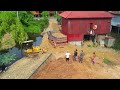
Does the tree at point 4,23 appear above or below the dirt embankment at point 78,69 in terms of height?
above

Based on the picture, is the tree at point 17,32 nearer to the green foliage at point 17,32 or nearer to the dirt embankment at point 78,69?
the green foliage at point 17,32

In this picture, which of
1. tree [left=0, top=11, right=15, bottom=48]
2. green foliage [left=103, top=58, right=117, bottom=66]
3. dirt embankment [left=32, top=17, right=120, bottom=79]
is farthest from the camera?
tree [left=0, top=11, right=15, bottom=48]

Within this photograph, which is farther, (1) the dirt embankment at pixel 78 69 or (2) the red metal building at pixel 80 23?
(2) the red metal building at pixel 80 23

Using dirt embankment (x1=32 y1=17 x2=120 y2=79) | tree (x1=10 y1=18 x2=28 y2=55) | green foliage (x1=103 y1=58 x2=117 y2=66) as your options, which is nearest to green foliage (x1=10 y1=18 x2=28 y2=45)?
tree (x1=10 y1=18 x2=28 y2=55)

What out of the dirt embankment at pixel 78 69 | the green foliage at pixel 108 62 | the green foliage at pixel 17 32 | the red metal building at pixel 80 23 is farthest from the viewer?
the green foliage at pixel 17 32

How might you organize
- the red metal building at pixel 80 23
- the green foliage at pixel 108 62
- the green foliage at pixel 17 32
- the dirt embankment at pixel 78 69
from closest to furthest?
the dirt embankment at pixel 78 69, the green foliage at pixel 108 62, the red metal building at pixel 80 23, the green foliage at pixel 17 32

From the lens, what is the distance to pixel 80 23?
25.4 meters

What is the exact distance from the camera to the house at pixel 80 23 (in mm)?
25078

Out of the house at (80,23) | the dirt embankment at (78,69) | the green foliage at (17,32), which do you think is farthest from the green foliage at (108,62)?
the green foliage at (17,32)

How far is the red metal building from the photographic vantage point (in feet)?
82.3

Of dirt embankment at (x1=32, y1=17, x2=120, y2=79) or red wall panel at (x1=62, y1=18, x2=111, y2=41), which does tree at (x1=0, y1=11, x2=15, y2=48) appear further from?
red wall panel at (x1=62, y1=18, x2=111, y2=41)

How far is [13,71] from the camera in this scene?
17.9 m

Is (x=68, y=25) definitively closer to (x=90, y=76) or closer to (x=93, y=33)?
(x=93, y=33)

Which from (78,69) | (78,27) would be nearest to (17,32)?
(78,27)
